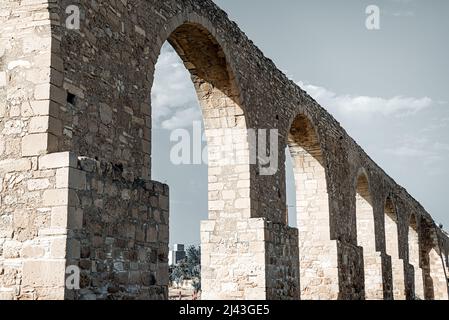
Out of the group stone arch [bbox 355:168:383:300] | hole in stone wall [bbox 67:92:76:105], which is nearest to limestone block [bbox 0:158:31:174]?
hole in stone wall [bbox 67:92:76:105]

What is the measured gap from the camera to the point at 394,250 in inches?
878

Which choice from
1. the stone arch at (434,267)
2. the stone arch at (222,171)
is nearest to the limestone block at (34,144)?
the stone arch at (222,171)

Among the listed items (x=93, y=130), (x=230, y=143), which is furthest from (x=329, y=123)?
(x=93, y=130)

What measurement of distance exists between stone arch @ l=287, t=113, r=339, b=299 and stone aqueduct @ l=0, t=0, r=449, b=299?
4.10ft

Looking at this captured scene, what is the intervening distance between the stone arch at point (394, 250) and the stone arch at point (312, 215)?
8.35 metres

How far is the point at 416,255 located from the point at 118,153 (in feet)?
81.2

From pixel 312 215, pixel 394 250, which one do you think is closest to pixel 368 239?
pixel 394 250

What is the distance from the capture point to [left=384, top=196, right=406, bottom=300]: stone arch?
2155 centimetres

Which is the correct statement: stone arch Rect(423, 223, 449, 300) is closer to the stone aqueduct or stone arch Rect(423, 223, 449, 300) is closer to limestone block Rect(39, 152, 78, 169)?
the stone aqueduct

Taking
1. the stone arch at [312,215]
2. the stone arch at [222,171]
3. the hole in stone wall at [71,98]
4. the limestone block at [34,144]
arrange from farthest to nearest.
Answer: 1. the stone arch at [312,215]
2. the stone arch at [222,171]
3. the hole in stone wall at [71,98]
4. the limestone block at [34,144]

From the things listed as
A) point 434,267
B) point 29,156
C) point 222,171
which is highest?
point 222,171

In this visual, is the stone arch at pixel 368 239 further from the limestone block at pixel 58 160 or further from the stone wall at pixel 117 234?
the limestone block at pixel 58 160

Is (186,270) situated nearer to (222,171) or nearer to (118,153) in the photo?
(222,171)

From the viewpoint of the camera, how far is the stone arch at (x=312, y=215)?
1345cm
